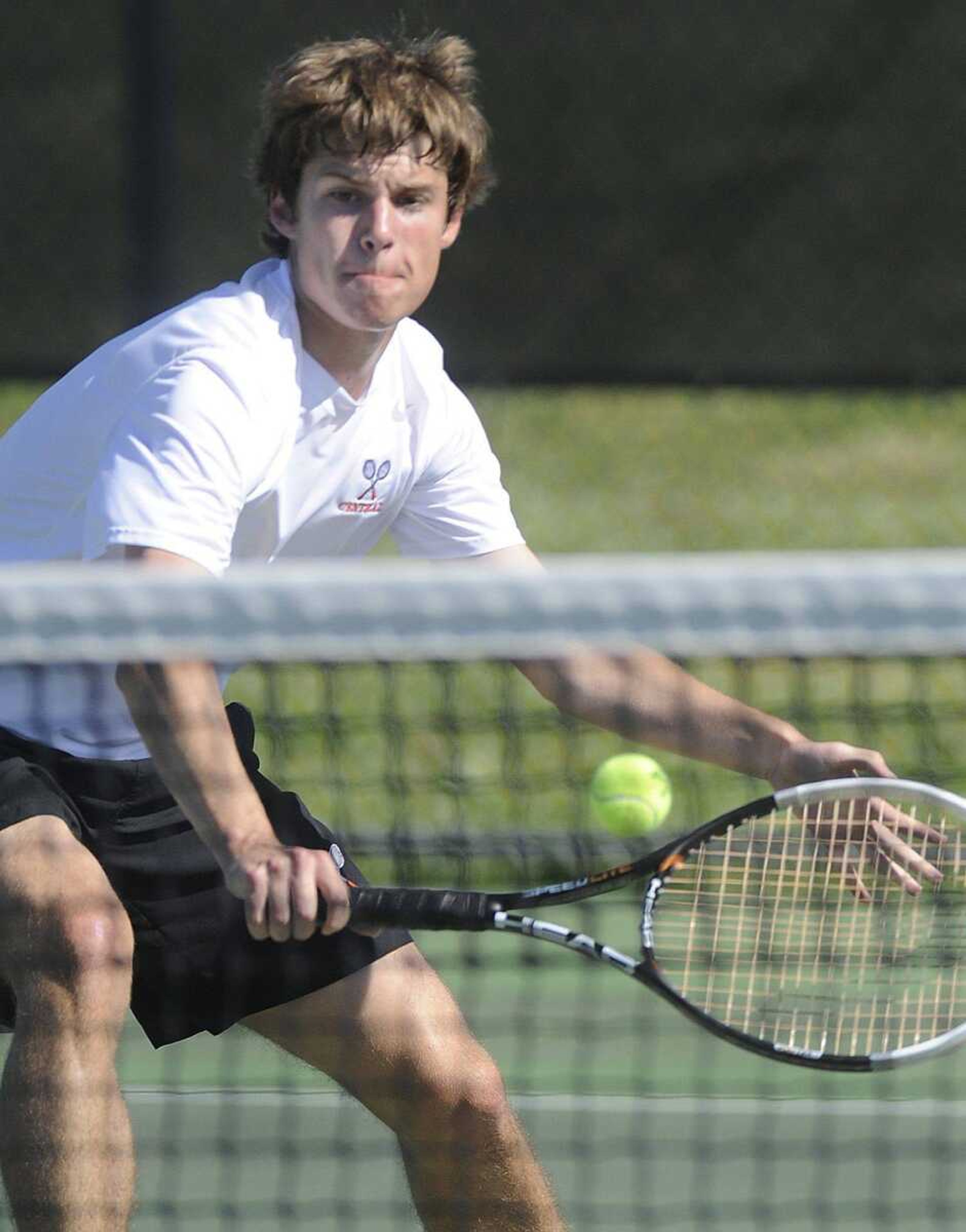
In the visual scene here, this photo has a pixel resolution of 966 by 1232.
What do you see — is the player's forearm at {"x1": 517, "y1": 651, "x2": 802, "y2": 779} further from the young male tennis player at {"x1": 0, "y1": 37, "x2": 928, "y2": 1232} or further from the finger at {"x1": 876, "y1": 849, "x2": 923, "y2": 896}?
the finger at {"x1": 876, "y1": 849, "x2": 923, "y2": 896}

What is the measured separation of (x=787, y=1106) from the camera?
11.4 ft

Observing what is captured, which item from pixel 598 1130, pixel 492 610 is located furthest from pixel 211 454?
pixel 598 1130

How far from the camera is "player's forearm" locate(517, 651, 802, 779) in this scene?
94.0 inches

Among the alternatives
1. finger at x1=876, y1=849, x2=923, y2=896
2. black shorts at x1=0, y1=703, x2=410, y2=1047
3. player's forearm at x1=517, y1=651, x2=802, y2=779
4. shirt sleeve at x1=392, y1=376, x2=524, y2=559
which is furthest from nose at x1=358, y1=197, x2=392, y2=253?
finger at x1=876, y1=849, x2=923, y2=896

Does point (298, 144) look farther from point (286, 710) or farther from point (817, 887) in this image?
point (286, 710)

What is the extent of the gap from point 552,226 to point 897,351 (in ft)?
3.26

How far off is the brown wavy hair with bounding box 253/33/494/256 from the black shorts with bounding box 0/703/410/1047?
2.36 feet

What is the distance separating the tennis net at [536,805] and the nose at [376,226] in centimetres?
39

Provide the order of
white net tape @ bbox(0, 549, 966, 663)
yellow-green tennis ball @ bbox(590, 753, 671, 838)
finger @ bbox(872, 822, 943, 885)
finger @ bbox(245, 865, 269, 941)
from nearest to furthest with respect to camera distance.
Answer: white net tape @ bbox(0, 549, 966, 663) → finger @ bbox(245, 865, 269, 941) → finger @ bbox(872, 822, 943, 885) → yellow-green tennis ball @ bbox(590, 753, 671, 838)

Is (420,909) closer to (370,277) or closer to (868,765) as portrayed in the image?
(868,765)

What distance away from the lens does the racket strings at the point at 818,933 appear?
2.39m

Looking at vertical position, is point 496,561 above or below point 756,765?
above

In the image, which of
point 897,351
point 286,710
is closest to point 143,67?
point 286,710

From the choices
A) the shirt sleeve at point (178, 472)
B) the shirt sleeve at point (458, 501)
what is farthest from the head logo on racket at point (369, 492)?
the shirt sleeve at point (178, 472)
